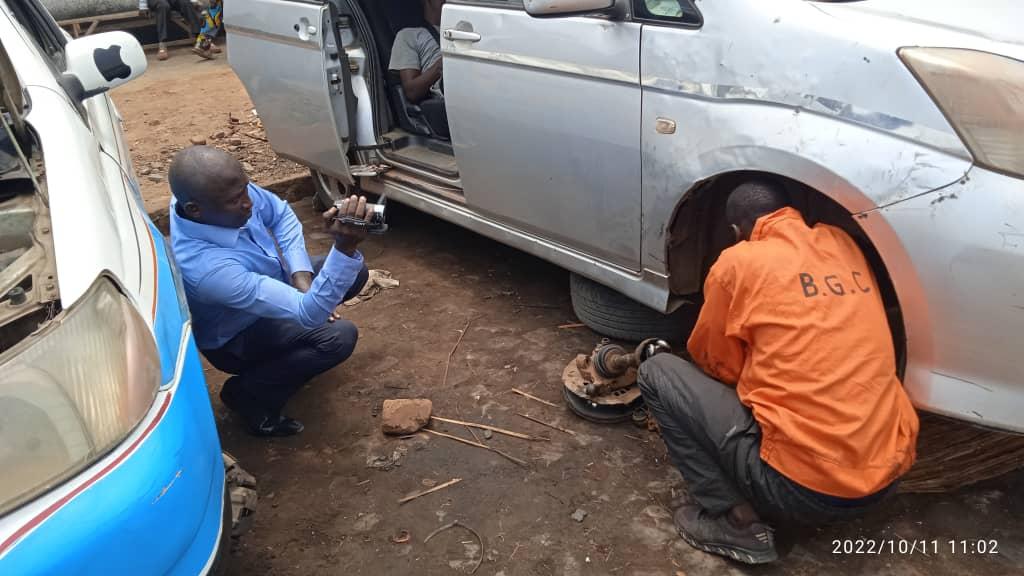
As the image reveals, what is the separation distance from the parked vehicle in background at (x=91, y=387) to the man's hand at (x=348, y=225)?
49 cm

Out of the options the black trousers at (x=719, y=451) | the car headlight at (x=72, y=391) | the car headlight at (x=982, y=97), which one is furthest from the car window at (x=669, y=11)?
the car headlight at (x=72, y=391)

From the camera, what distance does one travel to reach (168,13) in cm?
1109

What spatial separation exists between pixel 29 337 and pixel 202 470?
451 mm

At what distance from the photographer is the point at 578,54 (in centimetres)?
284

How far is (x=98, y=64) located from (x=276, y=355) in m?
1.24

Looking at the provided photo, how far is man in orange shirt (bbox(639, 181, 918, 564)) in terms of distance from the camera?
2.06 meters

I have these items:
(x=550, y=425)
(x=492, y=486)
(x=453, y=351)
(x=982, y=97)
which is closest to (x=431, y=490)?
(x=492, y=486)

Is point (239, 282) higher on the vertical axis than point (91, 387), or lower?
lower

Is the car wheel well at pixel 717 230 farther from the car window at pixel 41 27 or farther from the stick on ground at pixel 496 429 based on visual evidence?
the car window at pixel 41 27

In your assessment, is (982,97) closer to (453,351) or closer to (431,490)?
(431,490)

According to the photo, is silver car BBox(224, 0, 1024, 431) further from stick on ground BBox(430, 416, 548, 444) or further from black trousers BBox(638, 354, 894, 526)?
stick on ground BBox(430, 416, 548, 444)

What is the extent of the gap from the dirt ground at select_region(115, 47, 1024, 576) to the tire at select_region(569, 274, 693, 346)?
0.16 meters

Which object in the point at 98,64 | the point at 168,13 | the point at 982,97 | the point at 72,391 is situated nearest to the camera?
the point at 72,391

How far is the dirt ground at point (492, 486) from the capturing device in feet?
7.79
